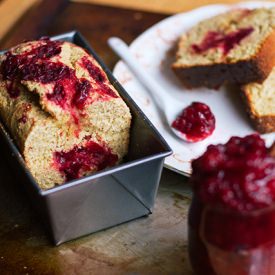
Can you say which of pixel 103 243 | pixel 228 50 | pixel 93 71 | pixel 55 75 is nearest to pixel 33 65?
pixel 55 75

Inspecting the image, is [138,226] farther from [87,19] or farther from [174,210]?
[87,19]

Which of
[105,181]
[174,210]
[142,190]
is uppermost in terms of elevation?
[105,181]

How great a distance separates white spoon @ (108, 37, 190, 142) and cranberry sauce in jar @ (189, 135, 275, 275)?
80cm

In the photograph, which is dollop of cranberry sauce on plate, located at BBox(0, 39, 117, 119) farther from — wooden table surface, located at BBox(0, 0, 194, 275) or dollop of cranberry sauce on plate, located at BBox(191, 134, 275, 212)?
dollop of cranberry sauce on plate, located at BBox(191, 134, 275, 212)

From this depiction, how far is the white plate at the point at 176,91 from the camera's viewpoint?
2312mm

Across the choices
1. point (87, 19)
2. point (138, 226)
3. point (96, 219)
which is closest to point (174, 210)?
point (138, 226)

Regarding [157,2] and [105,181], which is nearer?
[105,181]

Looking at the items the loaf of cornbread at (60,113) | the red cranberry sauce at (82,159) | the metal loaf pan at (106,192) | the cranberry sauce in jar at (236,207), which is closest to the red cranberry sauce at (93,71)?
the loaf of cornbread at (60,113)

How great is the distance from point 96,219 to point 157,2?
183 cm

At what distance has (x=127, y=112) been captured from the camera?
1963mm

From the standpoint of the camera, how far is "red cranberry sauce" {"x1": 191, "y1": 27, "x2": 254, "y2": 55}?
2637 millimetres

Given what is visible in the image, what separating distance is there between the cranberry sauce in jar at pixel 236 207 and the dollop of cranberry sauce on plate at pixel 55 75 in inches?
20.5

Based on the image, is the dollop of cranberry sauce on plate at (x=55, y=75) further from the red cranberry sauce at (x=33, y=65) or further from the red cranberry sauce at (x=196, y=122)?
the red cranberry sauce at (x=196, y=122)

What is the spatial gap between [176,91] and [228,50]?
0.93 feet
